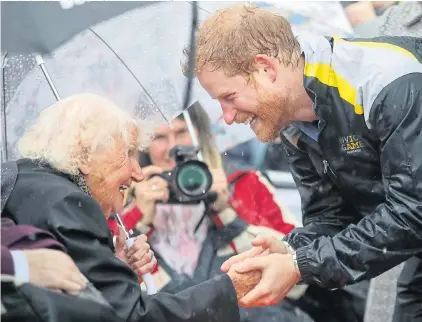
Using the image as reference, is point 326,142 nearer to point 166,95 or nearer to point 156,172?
point 166,95

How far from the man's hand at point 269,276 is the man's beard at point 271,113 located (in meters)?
0.44

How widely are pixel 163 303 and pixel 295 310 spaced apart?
1397mm

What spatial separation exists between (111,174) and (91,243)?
0.36 m

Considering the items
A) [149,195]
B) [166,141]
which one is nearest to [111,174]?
[149,195]

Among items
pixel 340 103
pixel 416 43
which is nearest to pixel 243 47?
pixel 340 103

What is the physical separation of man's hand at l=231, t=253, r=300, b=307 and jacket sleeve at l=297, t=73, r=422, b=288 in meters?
0.07

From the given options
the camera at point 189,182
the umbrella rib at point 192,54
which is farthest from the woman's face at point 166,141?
the umbrella rib at point 192,54

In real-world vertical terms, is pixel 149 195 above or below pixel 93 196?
below

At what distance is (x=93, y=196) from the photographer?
9.22 ft

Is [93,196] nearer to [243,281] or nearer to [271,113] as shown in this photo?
[243,281]

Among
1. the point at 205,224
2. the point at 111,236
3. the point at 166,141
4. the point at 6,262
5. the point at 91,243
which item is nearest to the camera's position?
the point at 6,262

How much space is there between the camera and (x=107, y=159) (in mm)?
2770

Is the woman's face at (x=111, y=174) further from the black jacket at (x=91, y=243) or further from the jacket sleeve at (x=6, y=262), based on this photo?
the jacket sleeve at (x=6, y=262)

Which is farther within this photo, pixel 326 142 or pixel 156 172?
pixel 156 172
